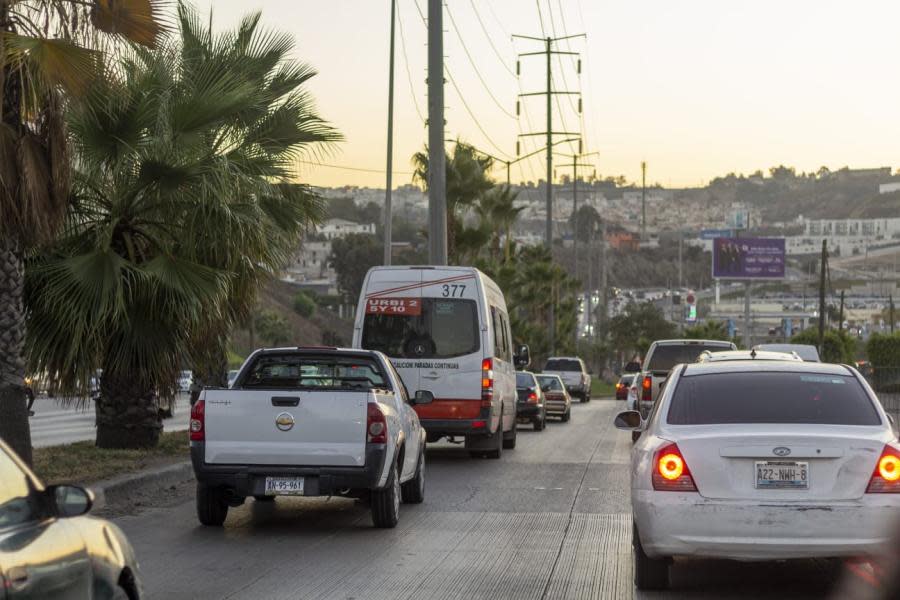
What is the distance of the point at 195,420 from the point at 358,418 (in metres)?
1.51

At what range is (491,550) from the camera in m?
12.0

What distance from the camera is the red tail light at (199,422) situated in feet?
42.6

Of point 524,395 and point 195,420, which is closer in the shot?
point 195,420

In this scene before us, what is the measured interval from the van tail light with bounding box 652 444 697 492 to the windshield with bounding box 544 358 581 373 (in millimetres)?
53280

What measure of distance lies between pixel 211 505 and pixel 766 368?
18.1 ft

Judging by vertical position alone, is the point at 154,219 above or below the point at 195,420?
above

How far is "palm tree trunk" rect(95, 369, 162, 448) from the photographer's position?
65.1ft

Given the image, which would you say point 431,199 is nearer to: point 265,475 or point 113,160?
point 113,160

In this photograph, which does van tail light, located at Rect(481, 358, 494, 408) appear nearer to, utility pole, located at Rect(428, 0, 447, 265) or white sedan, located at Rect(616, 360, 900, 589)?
utility pole, located at Rect(428, 0, 447, 265)

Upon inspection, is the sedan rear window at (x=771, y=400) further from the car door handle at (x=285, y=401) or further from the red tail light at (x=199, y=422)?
the red tail light at (x=199, y=422)

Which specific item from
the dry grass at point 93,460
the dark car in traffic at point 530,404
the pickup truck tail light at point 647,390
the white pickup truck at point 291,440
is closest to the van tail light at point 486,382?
the dry grass at point 93,460

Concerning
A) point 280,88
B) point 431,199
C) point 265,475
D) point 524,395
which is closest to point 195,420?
point 265,475

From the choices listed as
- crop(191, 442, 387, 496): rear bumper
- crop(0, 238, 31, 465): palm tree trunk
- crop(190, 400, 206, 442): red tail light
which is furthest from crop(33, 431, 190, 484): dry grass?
crop(191, 442, 387, 496): rear bumper

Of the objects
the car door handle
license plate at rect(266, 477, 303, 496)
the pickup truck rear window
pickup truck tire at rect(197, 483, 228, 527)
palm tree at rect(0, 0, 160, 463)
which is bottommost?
pickup truck tire at rect(197, 483, 228, 527)
